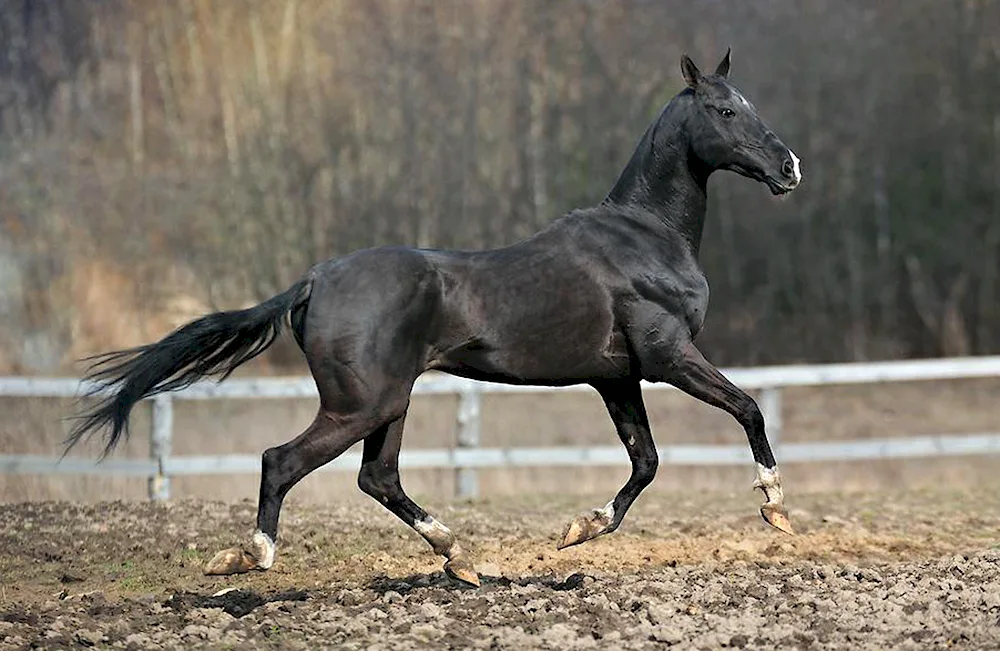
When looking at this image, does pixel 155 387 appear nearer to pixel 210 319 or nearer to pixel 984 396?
pixel 210 319

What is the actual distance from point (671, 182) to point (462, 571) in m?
2.11

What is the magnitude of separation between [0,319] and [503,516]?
43.5 feet

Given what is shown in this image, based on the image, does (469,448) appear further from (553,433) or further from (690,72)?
(553,433)

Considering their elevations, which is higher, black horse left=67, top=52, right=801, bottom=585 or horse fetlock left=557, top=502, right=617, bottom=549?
black horse left=67, top=52, right=801, bottom=585

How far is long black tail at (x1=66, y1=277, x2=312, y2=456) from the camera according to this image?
621 centimetres

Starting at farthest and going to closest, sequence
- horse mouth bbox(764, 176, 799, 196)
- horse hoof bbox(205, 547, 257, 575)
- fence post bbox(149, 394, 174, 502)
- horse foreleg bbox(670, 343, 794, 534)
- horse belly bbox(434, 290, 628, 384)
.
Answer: fence post bbox(149, 394, 174, 502) < horse mouth bbox(764, 176, 799, 196) < horse foreleg bbox(670, 343, 794, 534) < horse belly bbox(434, 290, 628, 384) < horse hoof bbox(205, 547, 257, 575)

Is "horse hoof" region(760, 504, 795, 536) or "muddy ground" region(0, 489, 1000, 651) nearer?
"muddy ground" region(0, 489, 1000, 651)

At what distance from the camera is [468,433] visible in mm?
11602

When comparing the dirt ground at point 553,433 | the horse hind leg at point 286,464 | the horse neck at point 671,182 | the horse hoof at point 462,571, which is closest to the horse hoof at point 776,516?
the horse neck at point 671,182

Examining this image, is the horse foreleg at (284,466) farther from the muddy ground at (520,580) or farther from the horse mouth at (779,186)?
the horse mouth at (779,186)

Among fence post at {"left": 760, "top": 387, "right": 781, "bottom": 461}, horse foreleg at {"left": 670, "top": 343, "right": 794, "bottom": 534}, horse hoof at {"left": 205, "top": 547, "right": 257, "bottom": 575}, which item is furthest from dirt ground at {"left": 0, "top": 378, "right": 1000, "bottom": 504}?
horse foreleg at {"left": 670, "top": 343, "right": 794, "bottom": 534}

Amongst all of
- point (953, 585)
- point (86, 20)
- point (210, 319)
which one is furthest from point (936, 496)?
point (86, 20)

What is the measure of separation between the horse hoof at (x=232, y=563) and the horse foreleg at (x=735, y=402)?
2.07m

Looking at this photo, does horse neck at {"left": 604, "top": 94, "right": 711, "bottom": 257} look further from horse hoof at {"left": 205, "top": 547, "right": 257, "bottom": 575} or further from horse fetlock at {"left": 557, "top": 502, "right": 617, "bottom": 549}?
horse hoof at {"left": 205, "top": 547, "right": 257, "bottom": 575}
